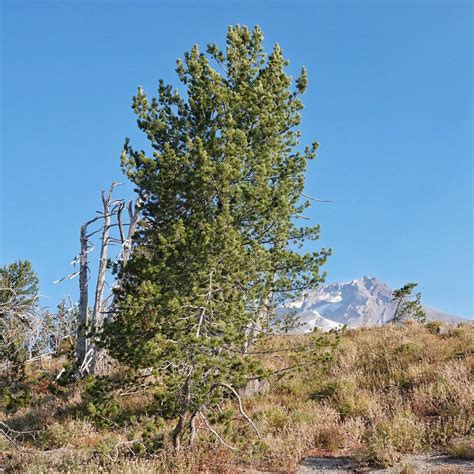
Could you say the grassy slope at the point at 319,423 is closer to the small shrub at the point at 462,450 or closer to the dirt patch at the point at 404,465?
the small shrub at the point at 462,450

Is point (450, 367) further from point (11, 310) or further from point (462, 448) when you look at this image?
point (11, 310)

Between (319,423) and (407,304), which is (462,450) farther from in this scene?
(407,304)

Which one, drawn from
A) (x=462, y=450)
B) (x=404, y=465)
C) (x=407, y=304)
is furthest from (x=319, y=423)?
(x=407, y=304)

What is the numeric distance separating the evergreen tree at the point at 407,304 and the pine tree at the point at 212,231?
22533mm

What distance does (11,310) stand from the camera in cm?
730

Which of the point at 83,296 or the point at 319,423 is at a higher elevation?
the point at 83,296

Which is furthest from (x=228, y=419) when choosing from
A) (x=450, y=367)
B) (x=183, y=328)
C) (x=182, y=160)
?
(x=450, y=367)

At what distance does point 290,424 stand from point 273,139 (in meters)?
6.16

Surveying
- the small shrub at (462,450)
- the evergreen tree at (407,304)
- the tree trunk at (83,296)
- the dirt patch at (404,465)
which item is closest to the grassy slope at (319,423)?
the small shrub at (462,450)

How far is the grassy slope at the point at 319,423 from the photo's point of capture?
788 cm

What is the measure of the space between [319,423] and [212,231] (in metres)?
5.04

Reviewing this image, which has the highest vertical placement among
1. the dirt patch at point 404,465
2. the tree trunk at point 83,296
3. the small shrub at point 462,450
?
the tree trunk at point 83,296

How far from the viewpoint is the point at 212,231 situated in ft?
25.6

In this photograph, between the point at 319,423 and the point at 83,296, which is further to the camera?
the point at 83,296
